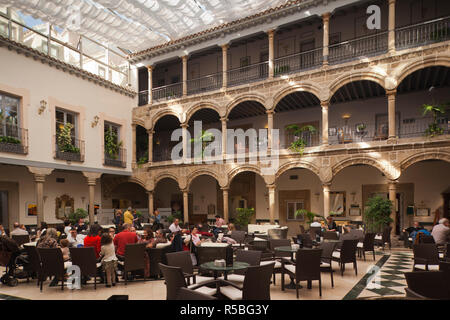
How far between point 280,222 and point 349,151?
19.7ft

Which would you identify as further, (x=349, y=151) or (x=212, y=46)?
(x=212, y=46)

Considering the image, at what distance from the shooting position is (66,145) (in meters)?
14.7

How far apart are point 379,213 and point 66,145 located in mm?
13272

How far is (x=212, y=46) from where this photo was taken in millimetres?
16672

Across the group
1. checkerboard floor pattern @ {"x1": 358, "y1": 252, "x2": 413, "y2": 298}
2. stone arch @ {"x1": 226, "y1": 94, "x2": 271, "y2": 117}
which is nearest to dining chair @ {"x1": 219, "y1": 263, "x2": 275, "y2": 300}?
checkerboard floor pattern @ {"x1": 358, "y1": 252, "x2": 413, "y2": 298}

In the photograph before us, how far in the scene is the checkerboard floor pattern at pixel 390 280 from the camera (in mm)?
6143

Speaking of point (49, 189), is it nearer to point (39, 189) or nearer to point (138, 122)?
point (39, 189)

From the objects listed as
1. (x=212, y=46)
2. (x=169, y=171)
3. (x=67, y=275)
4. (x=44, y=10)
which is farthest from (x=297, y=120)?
(x=67, y=275)

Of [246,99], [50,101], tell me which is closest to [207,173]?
[246,99]

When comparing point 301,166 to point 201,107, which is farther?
point 201,107

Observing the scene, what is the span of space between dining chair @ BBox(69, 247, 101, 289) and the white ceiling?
35.1 ft

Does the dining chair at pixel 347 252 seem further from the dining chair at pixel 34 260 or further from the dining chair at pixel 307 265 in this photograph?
the dining chair at pixel 34 260

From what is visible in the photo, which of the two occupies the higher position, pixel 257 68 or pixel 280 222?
pixel 257 68

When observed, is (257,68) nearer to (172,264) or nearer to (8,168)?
(8,168)
